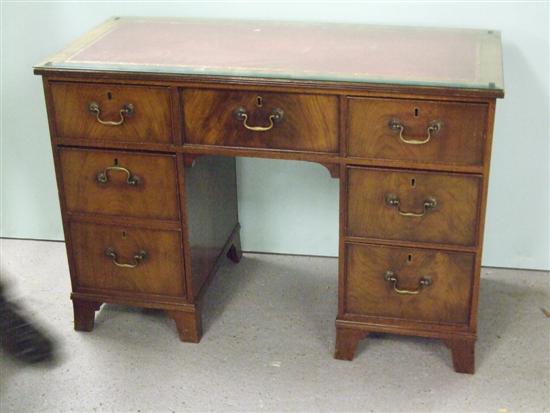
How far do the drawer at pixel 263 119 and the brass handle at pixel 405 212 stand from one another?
0.18 meters

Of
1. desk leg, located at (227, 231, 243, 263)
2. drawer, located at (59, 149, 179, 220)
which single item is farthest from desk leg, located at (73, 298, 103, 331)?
desk leg, located at (227, 231, 243, 263)

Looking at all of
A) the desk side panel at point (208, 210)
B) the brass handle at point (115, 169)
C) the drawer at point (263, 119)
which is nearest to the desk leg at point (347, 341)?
the desk side panel at point (208, 210)

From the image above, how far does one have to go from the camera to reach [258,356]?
2.51 meters

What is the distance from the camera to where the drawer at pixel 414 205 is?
2219 mm

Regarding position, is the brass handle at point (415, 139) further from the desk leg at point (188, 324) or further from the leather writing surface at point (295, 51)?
the desk leg at point (188, 324)

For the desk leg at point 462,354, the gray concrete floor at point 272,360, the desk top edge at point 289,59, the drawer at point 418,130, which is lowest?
the gray concrete floor at point 272,360

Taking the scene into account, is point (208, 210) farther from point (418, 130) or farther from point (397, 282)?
point (418, 130)

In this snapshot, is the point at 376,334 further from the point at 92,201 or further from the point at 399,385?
the point at 92,201

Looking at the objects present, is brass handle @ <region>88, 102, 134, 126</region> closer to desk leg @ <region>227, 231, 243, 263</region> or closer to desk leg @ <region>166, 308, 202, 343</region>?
desk leg @ <region>166, 308, 202, 343</region>

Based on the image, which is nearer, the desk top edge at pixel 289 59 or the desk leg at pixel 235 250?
the desk top edge at pixel 289 59

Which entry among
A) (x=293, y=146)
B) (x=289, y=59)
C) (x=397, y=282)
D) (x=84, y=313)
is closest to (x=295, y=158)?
(x=293, y=146)

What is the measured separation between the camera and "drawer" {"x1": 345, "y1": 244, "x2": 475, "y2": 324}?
Answer: 2314 millimetres

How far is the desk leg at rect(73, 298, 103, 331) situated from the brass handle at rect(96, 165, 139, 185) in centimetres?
39

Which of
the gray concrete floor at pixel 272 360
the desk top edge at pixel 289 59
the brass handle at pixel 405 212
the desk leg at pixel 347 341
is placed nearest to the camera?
the desk top edge at pixel 289 59
